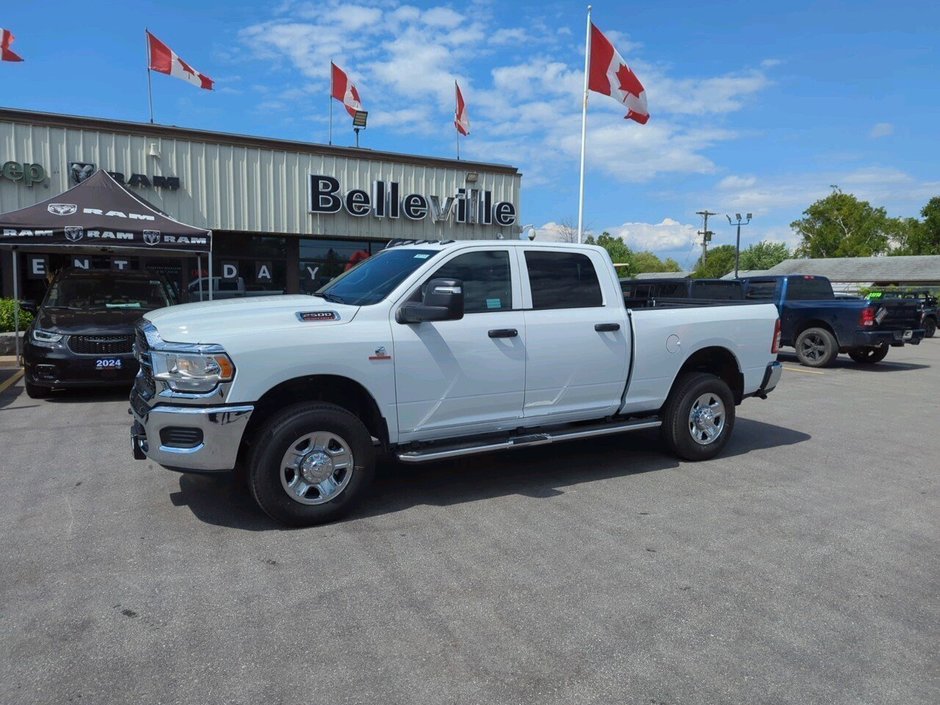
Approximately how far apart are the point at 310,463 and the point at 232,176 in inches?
542

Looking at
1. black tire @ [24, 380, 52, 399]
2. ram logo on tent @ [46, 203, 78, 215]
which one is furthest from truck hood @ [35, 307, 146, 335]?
ram logo on tent @ [46, 203, 78, 215]

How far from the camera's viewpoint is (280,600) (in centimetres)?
360

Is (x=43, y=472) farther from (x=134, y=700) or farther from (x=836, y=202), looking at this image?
(x=836, y=202)

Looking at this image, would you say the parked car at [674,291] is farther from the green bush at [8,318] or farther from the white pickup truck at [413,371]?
the green bush at [8,318]

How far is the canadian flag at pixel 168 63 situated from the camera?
17.5 m

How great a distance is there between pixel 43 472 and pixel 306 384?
111 inches

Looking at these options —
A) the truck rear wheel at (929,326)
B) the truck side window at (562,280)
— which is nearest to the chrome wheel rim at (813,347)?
the truck side window at (562,280)

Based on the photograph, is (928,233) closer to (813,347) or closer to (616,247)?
(616,247)

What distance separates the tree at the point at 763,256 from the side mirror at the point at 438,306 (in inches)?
5032

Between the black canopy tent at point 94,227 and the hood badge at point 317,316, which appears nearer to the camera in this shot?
the hood badge at point 317,316

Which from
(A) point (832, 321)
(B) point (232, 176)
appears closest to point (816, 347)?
(A) point (832, 321)

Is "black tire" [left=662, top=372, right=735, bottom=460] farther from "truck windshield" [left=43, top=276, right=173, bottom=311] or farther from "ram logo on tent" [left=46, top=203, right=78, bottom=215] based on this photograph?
"ram logo on tent" [left=46, top=203, right=78, bottom=215]

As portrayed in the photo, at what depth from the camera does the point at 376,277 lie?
5.40 m

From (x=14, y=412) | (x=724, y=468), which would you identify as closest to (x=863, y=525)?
(x=724, y=468)
